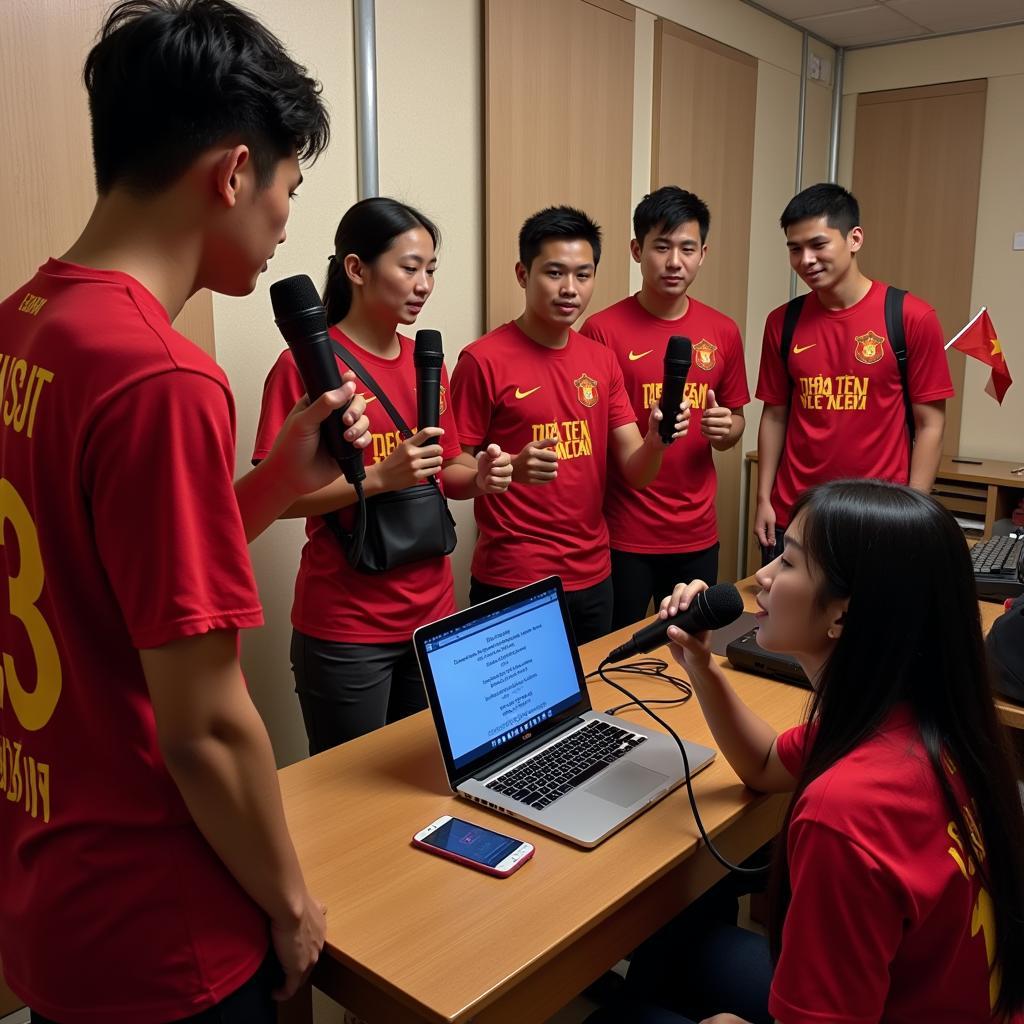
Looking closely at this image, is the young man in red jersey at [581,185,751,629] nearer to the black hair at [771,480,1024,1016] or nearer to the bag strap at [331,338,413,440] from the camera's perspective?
the bag strap at [331,338,413,440]

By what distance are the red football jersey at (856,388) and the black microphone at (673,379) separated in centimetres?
74

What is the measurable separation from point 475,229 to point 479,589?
4.26ft

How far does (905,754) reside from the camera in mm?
1084

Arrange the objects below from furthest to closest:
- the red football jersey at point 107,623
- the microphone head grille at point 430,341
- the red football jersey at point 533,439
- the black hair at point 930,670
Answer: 1. the red football jersey at point 533,439
2. the microphone head grille at point 430,341
3. the black hair at point 930,670
4. the red football jersey at point 107,623

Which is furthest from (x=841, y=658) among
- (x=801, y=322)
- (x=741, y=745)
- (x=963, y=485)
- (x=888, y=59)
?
(x=888, y=59)

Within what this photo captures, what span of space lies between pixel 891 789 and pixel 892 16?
180 inches

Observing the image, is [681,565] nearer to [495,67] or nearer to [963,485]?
[495,67]

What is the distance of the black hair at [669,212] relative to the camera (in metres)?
2.87

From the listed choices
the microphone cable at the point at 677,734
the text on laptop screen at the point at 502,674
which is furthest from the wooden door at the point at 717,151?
the text on laptop screen at the point at 502,674

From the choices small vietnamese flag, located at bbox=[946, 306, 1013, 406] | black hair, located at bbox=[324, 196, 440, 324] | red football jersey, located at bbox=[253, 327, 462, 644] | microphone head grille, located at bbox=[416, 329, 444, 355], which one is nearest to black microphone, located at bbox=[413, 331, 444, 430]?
microphone head grille, located at bbox=[416, 329, 444, 355]

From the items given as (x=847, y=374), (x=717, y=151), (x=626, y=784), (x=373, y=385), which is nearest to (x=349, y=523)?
(x=373, y=385)

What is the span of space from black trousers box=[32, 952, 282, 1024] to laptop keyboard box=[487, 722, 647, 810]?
48 centimetres

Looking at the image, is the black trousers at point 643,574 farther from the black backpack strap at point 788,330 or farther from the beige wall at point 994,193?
the beige wall at point 994,193

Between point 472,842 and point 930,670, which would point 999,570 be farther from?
point 472,842
